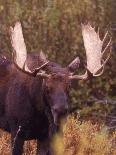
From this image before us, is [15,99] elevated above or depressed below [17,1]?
below

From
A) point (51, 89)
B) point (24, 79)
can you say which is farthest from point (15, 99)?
point (51, 89)

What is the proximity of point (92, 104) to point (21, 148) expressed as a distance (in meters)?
3.57

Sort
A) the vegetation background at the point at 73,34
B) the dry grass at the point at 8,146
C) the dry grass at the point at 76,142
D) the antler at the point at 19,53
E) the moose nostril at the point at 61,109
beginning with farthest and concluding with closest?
the vegetation background at the point at 73,34, the dry grass at the point at 8,146, the dry grass at the point at 76,142, the antler at the point at 19,53, the moose nostril at the point at 61,109

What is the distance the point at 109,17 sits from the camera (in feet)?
39.2

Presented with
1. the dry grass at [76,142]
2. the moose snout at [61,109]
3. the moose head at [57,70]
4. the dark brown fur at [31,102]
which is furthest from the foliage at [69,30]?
the moose snout at [61,109]

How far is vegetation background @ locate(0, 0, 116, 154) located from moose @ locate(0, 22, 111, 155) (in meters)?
2.96

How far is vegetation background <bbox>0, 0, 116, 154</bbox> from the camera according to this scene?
11828 millimetres

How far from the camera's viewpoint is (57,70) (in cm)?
809

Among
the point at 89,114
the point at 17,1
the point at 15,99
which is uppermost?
the point at 17,1

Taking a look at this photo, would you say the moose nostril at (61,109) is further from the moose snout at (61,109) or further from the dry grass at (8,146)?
the dry grass at (8,146)

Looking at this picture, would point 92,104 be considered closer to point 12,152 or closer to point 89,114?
point 89,114

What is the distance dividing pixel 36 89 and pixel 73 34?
12.5 feet

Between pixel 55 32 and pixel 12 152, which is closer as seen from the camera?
pixel 12 152

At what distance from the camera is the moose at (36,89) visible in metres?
7.97
